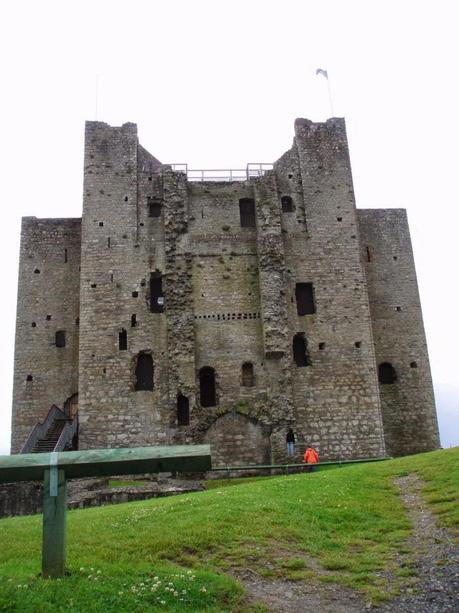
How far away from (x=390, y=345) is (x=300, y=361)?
18.7 feet

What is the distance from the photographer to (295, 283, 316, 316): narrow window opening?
3084cm

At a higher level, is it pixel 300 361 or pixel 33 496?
pixel 300 361

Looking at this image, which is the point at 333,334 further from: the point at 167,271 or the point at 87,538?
the point at 87,538

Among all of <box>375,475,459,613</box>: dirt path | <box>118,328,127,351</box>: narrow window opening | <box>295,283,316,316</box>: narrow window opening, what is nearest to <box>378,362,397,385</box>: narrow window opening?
<box>295,283,316,316</box>: narrow window opening

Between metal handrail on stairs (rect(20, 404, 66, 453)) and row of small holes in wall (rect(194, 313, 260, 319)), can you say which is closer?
metal handrail on stairs (rect(20, 404, 66, 453))

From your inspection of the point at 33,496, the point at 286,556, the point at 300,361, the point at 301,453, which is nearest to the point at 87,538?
the point at 286,556

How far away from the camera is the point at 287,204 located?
3238 centimetres

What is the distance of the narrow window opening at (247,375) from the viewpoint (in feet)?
96.2

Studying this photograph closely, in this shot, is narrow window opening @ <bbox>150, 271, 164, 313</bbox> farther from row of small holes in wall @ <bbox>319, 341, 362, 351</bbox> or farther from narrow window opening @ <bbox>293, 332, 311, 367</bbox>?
row of small holes in wall @ <bbox>319, 341, 362, 351</bbox>

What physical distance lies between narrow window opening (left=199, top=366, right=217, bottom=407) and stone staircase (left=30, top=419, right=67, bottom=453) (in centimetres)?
645

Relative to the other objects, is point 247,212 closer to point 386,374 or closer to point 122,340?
point 122,340

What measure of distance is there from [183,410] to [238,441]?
2.75 m

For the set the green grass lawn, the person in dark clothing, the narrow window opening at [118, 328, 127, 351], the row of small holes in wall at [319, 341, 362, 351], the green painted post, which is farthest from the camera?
the row of small holes in wall at [319, 341, 362, 351]

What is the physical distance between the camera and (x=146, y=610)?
7508 mm
